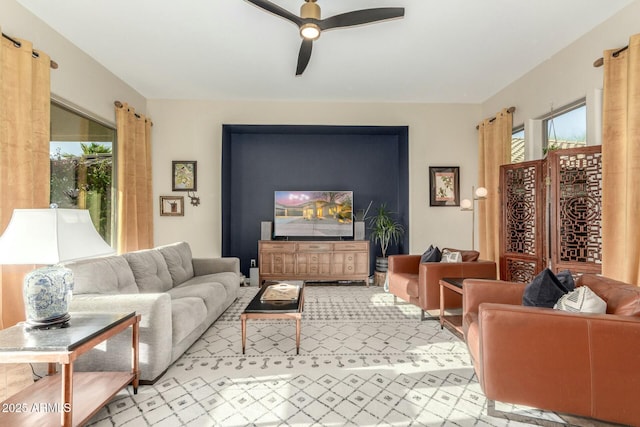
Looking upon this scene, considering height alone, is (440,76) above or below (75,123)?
above

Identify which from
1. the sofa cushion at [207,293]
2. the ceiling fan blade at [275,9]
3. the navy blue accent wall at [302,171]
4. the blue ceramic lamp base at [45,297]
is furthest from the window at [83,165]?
the ceiling fan blade at [275,9]

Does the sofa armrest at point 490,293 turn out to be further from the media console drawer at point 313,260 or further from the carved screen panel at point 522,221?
the media console drawer at point 313,260

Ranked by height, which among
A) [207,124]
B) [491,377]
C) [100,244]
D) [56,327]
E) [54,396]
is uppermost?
[207,124]

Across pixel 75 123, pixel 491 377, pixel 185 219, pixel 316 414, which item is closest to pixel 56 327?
pixel 316 414

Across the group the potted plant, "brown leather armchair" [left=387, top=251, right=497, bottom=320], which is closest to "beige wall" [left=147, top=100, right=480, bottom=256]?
the potted plant

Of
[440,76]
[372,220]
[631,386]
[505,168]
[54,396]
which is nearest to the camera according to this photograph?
[631,386]

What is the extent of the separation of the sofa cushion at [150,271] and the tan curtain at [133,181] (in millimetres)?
1080

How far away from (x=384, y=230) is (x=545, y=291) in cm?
347

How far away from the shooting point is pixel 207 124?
5.38 meters

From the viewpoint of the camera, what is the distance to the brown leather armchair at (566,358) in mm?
1605

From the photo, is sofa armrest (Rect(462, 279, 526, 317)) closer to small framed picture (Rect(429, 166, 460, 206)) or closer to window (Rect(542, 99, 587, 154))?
window (Rect(542, 99, 587, 154))

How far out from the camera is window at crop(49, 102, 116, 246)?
348 cm

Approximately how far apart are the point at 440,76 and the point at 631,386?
155 inches

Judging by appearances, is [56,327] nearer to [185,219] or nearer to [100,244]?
[100,244]
